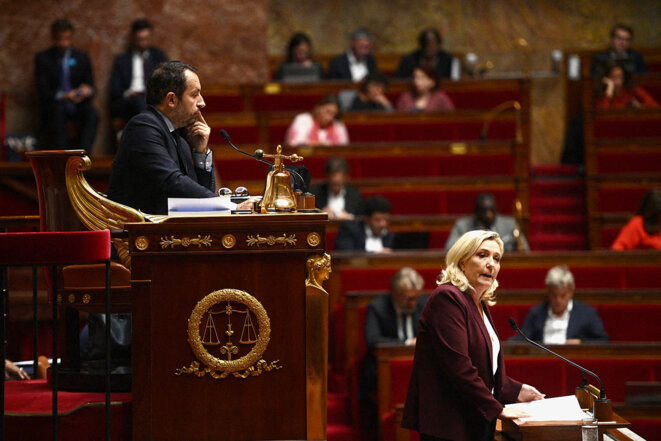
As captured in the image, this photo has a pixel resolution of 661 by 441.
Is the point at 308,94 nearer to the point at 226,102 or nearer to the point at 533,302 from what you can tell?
the point at 226,102

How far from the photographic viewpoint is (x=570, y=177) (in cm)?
664

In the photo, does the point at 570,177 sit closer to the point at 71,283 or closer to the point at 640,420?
the point at 640,420

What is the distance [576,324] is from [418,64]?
11.9 ft

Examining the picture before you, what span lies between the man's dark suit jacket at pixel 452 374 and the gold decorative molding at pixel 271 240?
1.76 feet

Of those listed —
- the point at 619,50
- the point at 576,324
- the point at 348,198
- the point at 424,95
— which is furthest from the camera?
the point at 619,50

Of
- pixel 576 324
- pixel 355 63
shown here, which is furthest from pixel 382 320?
pixel 355 63

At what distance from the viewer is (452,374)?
2434 mm

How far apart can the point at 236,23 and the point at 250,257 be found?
15.3ft

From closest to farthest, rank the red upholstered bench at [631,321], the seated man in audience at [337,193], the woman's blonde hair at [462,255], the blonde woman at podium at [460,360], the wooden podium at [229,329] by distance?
the wooden podium at [229,329]
the blonde woman at podium at [460,360]
the woman's blonde hair at [462,255]
the red upholstered bench at [631,321]
the seated man in audience at [337,193]

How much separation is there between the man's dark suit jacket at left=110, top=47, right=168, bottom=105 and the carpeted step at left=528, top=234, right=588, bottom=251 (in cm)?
258

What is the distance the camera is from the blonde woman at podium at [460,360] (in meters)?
2.44

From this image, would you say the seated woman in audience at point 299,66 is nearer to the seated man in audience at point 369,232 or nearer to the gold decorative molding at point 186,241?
the seated man in audience at point 369,232

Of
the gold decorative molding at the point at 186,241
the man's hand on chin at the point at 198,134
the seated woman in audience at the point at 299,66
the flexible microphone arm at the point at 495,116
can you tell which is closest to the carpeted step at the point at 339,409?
the man's hand on chin at the point at 198,134

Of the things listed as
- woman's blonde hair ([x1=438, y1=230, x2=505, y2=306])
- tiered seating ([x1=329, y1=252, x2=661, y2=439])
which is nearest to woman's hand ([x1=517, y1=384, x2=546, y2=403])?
woman's blonde hair ([x1=438, y1=230, x2=505, y2=306])
